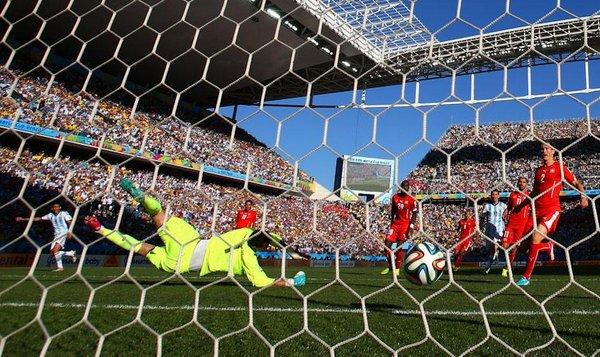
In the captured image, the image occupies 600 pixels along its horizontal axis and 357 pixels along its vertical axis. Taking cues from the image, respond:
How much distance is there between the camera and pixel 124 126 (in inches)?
563

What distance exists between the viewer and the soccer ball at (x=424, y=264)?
3.20 m

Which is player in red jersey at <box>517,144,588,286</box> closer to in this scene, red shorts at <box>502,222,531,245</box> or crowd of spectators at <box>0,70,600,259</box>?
red shorts at <box>502,222,531,245</box>

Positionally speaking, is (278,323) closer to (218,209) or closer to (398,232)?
(398,232)

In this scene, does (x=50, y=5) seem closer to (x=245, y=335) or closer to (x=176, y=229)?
(x=176, y=229)

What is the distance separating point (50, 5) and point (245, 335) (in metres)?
10.0

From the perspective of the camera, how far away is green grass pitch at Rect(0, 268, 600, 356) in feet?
5.75

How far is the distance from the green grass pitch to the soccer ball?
0.20m

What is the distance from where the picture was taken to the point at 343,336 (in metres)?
2.02

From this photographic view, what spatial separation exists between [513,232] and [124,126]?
1204 centimetres

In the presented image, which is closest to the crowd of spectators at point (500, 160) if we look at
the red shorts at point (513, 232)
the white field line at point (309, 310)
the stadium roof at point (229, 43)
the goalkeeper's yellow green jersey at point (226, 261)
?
the stadium roof at point (229, 43)

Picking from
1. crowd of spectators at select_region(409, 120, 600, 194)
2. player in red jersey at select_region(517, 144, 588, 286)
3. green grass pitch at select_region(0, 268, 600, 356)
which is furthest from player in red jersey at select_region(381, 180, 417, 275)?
crowd of spectators at select_region(409, 120, 600, 194)

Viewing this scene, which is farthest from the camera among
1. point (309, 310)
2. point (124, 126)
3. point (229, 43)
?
point (124, 126)

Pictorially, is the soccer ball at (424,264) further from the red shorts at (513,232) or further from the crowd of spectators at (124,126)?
the crowd of spectators at (124,126)

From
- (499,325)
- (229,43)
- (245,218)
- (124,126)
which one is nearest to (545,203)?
(499,325)
